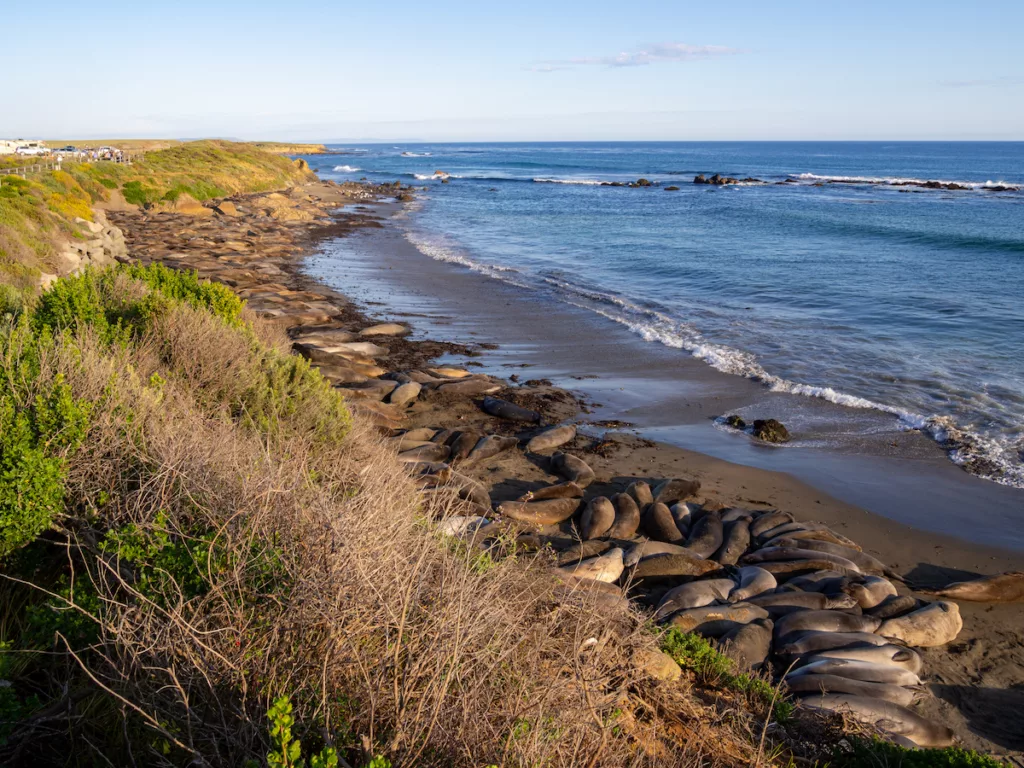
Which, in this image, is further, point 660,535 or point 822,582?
point 660,535

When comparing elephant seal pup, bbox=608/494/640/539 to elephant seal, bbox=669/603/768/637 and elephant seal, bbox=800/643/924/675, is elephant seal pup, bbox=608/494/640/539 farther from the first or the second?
elephant seal, bbox=800/643/924/675

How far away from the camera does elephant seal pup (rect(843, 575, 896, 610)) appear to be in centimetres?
740

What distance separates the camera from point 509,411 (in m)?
12.7

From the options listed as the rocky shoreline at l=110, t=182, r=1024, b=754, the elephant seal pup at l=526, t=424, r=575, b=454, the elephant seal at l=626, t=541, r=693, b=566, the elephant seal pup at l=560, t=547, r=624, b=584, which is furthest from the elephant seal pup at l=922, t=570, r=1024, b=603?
the elephant seal pup at l=526, t=424, r=575, b=454

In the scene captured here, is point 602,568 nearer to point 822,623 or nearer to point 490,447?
point 822,623

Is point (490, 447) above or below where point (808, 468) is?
above

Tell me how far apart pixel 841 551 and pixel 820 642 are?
7.04 feet

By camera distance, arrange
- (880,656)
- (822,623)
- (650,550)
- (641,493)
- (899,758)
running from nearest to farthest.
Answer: (899,758) < (880,656) < (822,623) < (650,550) < (641,493)

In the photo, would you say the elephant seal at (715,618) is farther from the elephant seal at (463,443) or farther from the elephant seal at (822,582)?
the elephant seal at (463,443)

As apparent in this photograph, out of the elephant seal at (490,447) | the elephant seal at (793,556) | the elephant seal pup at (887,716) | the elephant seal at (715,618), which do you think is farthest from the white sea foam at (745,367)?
the elephant seal pup at (887,716)

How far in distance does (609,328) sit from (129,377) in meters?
14.5

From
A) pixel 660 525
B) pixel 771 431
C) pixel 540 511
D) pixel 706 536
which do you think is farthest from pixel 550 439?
pixel 771 431

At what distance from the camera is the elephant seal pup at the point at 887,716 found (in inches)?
221

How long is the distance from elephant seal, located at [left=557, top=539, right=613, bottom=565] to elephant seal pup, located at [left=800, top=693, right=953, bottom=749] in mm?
2573
